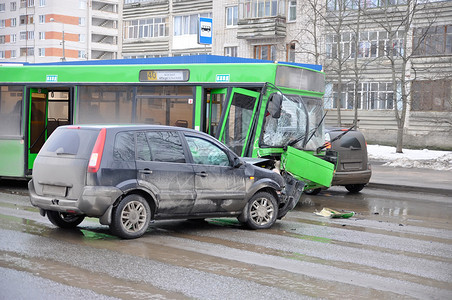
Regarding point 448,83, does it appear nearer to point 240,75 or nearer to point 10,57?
point 240,75

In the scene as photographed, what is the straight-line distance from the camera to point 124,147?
9.46m

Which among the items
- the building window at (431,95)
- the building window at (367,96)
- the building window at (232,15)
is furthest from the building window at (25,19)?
the building window at (431,95)

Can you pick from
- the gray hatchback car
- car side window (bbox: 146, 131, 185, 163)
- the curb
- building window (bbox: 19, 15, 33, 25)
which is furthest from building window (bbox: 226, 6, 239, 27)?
building window (bbox: 19, 15, 33, 25)

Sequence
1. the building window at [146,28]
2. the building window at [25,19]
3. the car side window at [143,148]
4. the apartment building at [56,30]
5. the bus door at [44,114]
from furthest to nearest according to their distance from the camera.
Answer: the building window at [25,19] < the apartment building at [56,30] < the building window at [146,28] < the bus door at [44,114] < the car side window at [143,148]

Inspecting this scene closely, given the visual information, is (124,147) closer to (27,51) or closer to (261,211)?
(261,211)

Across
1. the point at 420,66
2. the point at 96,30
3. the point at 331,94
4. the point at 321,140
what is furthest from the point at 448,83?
the point at 96,30

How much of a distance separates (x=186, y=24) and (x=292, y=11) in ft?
39.4

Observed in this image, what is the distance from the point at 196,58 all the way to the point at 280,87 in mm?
2322

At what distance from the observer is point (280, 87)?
47.4 ft

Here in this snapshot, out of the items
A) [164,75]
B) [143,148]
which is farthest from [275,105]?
[143,148]

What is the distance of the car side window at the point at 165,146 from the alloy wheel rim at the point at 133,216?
750 millimetres

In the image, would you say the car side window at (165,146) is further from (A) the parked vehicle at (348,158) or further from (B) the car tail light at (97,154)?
(A) the parked vehicle at (348,158)

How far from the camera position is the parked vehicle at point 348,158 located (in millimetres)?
16953

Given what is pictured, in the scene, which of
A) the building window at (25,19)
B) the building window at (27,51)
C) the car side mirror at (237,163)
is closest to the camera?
the car side mirror at (237,163)
